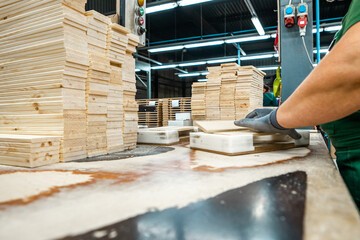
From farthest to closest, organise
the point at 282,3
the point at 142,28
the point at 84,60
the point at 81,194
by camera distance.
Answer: the point at 282,3, the point at 142,28, the point at 84,60, the point at 81,194

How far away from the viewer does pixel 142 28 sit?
3.73 m

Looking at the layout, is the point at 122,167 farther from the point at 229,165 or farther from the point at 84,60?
the point at 84,60

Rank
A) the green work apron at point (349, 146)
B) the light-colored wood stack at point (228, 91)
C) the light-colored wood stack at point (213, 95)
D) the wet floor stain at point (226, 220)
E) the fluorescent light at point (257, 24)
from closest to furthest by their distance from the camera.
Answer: the wet floor stain at point (226, 220) → the green work apron at point (349, 146) → the light-colored wood stack at point (228, 91) → the light-colored wood stack at point (213, 95) → the fluorescent light at point (257, 24)

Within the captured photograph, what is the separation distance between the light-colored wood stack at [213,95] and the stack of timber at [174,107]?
4.68 ft

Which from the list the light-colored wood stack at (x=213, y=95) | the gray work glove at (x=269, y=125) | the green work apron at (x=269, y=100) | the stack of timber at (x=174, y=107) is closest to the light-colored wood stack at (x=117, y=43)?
the gray work glove at (x=269, y=125)

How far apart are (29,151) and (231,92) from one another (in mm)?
4209

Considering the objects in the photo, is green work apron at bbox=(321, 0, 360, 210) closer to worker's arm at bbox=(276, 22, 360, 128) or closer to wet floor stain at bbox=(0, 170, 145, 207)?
worker's arm at bbox=(276, 22, 360, 128)

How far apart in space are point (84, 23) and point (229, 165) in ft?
5.89

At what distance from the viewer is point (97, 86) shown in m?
2.28

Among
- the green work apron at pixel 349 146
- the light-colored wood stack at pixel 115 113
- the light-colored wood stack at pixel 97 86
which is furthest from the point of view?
the light-colored wood stack at pixel 115 113

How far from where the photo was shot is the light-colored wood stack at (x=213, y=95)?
210 inches

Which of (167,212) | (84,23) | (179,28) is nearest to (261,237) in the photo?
(167,212)

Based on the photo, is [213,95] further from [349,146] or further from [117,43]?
[349,146]

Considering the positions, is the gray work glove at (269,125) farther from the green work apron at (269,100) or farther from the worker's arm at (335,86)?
the green work apron at (269,100)
